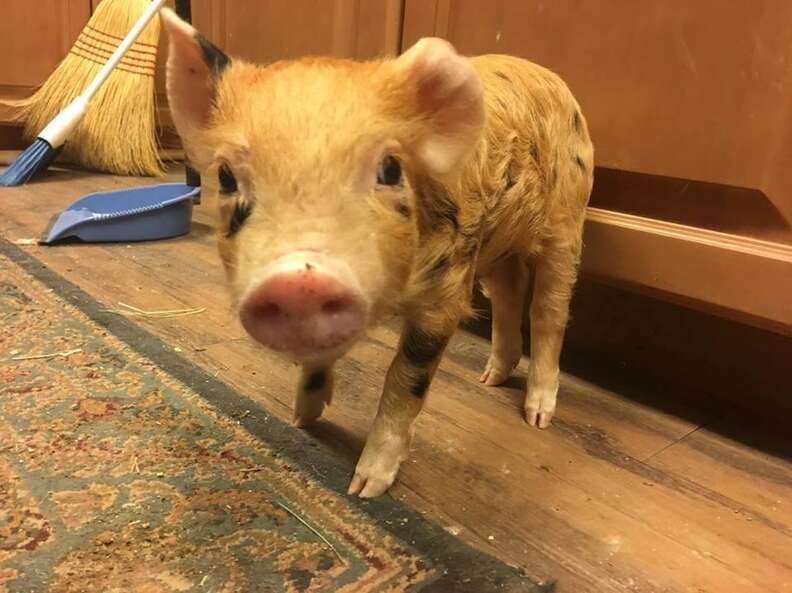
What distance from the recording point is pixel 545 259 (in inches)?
47.8

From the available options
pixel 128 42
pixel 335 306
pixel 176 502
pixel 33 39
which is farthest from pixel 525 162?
pixel 33 39

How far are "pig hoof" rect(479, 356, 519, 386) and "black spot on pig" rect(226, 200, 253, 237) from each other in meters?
0.71

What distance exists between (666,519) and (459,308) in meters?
0.39

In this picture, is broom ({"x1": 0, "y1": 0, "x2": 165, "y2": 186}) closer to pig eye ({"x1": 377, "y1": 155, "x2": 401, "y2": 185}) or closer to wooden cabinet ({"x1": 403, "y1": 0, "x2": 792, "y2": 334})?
wooden cabinet ({"x1": 403, "y1": 0, "x2": 792, "y2": 334})

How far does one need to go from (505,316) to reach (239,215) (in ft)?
2.36

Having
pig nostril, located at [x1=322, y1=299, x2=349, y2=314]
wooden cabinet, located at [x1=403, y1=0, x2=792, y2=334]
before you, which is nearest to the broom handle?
wooden cabinet, located at [x1=403, y1=0, x2=792, y2=334]

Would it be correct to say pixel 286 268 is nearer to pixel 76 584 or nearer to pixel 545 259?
pixel 76 584

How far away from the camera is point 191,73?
0.82 m

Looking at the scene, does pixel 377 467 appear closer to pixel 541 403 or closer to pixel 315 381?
A: pixel 315 381

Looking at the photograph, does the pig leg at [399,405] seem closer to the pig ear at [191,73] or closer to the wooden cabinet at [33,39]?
the pig ear at [191,73]

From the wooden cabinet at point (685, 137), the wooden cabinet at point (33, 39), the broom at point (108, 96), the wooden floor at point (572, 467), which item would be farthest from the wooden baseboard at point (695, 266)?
the wooden cabinet at point (33, 39)

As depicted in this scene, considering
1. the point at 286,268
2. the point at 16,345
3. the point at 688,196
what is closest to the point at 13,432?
the point at 16,345

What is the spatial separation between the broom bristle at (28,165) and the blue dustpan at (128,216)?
1.99 ft

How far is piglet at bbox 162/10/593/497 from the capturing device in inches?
25.6
